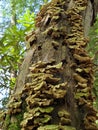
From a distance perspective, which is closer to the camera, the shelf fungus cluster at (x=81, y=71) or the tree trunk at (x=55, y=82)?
the tree trunk at (x=55, y=82)

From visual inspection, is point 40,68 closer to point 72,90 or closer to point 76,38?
point 72,90

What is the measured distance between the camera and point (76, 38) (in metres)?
1.75

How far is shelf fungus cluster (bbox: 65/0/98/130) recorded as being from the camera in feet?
4.40

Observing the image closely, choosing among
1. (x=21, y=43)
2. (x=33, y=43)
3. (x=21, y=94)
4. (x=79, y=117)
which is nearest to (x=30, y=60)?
(x=33, y=43)

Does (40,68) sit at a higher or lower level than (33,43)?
lower

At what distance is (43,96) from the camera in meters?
1.25

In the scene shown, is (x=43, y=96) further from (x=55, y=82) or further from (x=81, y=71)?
(x=81, y=71)

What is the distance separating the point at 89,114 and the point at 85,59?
0.36 meters

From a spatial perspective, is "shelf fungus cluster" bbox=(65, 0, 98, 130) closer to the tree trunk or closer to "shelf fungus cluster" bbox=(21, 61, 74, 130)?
the tree trunk

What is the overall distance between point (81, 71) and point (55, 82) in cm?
22

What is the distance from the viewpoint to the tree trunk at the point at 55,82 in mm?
1228

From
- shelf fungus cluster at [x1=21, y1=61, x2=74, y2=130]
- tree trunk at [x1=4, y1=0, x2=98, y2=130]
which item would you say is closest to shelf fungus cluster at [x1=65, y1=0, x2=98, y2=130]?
tree trunk at [x1=4, y1=0, x2=98, y2=130]

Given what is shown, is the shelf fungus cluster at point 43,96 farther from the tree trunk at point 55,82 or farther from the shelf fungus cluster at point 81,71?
the shelf fungus cluster at point 81,71

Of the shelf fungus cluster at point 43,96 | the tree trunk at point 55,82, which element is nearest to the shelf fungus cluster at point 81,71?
the tree trunk at point 55,82
